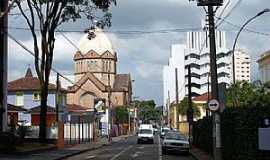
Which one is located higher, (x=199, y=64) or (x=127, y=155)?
(x=199, y=64)

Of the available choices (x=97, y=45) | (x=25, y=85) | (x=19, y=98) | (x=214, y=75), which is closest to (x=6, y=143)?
(x=214, y=75)

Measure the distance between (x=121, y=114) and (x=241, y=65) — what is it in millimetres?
36335

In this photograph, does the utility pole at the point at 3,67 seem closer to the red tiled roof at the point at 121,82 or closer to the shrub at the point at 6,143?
the shrub at the point at 6,143

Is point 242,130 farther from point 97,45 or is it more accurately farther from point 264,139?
point 97,45

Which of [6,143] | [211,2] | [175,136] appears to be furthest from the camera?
[175,136]

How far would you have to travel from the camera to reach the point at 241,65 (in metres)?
107

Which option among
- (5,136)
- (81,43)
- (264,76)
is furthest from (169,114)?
(5,136)

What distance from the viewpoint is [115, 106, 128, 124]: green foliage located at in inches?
5202

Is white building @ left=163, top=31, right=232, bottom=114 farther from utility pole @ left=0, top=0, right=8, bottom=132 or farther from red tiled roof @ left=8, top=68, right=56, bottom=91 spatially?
utility pole @ left=0, top=0, right=8, bottom=132

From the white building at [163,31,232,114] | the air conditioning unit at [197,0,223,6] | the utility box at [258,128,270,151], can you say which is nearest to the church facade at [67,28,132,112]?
the white building at [163,31,232,114]

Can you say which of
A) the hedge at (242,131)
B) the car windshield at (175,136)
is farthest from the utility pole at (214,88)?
the car windshield at (175,136)

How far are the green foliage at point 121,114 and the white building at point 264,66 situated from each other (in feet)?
146

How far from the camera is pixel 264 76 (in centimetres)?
9075

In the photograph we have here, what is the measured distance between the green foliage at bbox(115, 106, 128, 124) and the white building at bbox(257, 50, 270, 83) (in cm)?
Result: 4444
